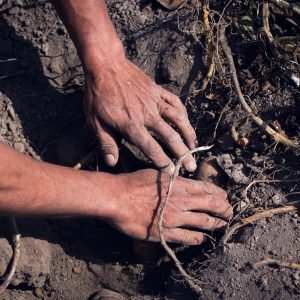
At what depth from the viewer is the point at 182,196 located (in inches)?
76.6

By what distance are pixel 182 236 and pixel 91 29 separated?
82 cm

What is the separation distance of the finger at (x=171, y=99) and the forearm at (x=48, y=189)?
359mm

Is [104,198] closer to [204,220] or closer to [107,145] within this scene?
[107,145]

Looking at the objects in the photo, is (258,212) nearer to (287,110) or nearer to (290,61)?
(287,110)

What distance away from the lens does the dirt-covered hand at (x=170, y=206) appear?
1.93 meters

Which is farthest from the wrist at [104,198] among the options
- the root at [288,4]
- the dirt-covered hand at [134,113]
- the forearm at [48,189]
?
the root at [288,4]

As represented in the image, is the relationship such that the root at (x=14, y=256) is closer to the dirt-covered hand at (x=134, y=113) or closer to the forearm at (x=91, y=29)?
the dirt-covered hand at (x=134, y=113)

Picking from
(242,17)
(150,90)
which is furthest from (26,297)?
(242,17)

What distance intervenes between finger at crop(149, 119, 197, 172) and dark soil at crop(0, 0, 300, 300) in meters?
0.12

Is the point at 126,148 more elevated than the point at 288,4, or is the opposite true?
the point at 288,4

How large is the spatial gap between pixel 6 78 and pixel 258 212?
1.16 m

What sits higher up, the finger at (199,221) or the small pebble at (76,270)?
the finger at (199,221)

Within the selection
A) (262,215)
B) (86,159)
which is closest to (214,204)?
(262,215)

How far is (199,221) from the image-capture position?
1.95 metres
